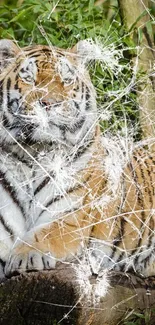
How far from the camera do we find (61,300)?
4613mm

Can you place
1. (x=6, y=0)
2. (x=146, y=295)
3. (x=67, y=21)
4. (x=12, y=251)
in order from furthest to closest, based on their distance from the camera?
(x=6, y=0)
(x=67, y=21)
(x=12, y=251)
(x=146, y=295)

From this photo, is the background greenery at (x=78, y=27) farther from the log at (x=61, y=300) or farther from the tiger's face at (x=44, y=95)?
the log at (x=61, y=300)

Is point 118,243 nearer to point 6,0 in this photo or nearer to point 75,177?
point 75,177

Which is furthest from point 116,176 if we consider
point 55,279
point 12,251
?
point 55,279

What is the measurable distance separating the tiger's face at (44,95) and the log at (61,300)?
0.96m

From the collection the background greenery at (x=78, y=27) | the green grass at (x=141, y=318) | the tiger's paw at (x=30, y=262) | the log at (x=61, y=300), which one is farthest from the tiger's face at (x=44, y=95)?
the green grass at (x=141, y=318)

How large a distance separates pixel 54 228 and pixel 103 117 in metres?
0.77

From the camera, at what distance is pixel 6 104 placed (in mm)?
5773

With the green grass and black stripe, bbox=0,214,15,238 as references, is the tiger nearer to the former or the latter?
black stripe, bbox=0,214,15,238

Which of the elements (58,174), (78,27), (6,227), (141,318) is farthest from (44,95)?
(78,27)

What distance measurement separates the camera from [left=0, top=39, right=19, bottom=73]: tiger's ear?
598 centimetres

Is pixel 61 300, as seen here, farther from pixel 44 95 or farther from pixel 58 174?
pixel 44 95

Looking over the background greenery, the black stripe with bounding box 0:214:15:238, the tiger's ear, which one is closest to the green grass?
the black stripe with bounding box 0:214:15:238

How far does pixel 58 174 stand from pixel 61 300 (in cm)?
98
